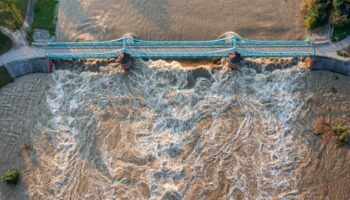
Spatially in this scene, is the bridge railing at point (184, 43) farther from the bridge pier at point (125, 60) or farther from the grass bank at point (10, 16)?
the grass bank at point (10, 16)

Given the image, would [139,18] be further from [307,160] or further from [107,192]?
[307,160]

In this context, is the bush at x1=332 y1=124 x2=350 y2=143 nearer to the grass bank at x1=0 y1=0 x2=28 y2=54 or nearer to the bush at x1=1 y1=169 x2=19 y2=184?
the bush at x1=1 y1=169 x2=19 y2=184

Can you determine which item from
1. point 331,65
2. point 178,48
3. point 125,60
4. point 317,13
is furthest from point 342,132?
point 125,60

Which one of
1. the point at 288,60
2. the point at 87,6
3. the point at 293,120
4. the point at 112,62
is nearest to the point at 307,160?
the point at 293,120

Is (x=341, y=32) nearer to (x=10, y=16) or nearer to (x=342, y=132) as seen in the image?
(x=342, y=132)

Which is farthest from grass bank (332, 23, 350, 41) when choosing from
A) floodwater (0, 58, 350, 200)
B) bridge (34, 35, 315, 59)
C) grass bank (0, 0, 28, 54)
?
grass bank (0, 0, 28, 54)
